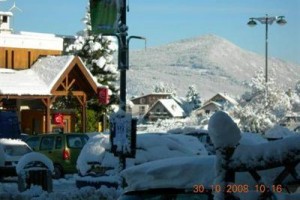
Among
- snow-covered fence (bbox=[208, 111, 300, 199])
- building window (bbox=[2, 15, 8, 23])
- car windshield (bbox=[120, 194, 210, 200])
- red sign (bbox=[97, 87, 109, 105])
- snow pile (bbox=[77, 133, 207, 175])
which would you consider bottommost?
snow pile (bbox=[77, 133, 207, 175])

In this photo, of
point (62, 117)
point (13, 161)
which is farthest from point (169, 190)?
point (62, 117)

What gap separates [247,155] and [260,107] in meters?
59.5

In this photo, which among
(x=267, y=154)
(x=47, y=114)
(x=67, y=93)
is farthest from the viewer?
(x=67, y=93)

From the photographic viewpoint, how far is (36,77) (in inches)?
1890

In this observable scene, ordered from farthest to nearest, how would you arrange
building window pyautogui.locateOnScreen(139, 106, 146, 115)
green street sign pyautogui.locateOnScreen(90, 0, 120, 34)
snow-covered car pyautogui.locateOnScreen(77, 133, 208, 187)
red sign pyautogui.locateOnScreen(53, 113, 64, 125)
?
1. building window pyautogui.locateOnScreen(139, 106, 146, 115)
2. red sign pyautogui.locateOnScreen(53, 113, 64, 125)
3. snow-covered car pyautogui.locateOnScreen(77, 133, 208, 187)
4. green street sign pyautogui.locateOnScreen(90, 0, 120, 34)

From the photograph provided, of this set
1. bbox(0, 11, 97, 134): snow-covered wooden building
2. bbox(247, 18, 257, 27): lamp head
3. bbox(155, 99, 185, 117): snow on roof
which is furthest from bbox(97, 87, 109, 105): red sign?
bbox(155, 99, 185, 117): snow on roof

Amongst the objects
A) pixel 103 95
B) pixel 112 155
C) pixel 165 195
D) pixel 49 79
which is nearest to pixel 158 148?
pixel 112 155

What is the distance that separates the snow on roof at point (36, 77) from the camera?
4402cm

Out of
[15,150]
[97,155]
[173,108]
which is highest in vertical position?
[173,108]

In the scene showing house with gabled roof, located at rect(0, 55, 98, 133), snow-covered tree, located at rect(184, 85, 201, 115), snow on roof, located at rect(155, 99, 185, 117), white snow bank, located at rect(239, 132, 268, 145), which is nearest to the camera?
white snow bank, located at rect(239, 132, 268, 145)

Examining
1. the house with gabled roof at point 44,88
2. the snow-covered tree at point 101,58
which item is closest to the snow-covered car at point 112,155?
the house with gabled roof at point 44,88

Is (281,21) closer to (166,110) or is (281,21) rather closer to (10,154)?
(10,154)

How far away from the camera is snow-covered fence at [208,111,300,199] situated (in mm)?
5656

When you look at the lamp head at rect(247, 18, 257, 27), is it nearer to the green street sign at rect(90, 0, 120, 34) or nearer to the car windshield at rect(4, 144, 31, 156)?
the car windshield at rect(4, 144, 31, 156)
